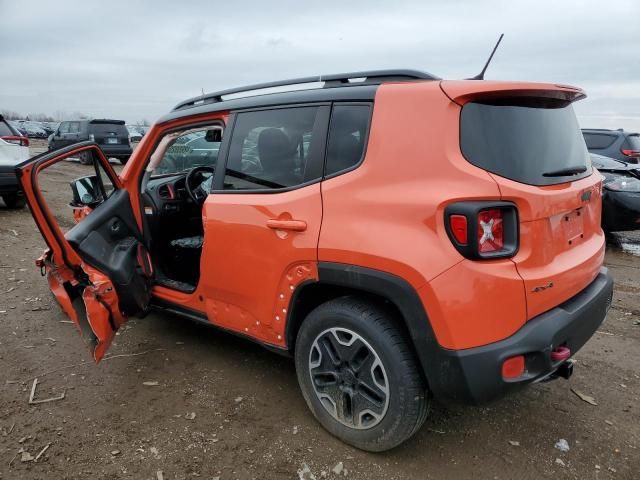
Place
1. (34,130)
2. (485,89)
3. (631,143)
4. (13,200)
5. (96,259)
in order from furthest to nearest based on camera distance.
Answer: (34,130)
(631,143)
(13,200)
(96,259)
(485,89)

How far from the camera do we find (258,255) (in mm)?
2699

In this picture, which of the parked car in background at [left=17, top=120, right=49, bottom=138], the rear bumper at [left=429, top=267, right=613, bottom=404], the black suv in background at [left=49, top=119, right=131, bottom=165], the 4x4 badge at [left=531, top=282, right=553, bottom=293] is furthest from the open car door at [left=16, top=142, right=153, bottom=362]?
the parked car in background at [left=17, top=120, right=49, bottom=138]

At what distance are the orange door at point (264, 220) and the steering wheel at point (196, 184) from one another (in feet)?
3.24

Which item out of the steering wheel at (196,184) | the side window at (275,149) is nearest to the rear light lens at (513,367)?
the side window at (275,149)

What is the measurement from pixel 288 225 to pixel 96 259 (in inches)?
55.2

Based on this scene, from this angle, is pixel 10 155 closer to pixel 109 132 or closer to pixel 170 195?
pixel 170 195

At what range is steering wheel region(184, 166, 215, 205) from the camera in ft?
12.9

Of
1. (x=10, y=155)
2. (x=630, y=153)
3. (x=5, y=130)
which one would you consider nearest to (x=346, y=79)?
(x=10, y=155)

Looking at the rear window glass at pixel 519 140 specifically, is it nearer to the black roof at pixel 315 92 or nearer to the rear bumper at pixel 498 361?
the black roof at pixel 315 92

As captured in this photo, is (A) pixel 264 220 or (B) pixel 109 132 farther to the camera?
(B) pixel 109 132

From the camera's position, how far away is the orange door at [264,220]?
2514mm

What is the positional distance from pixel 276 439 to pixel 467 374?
3.77 feet

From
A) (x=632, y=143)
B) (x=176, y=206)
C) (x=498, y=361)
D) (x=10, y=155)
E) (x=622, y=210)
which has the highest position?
(x=10, y=155)

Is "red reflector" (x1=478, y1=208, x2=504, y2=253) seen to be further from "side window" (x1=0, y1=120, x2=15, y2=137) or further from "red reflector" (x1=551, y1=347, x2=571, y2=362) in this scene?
"side window" (x1=0, y1=120, x2=15, y2=137)
